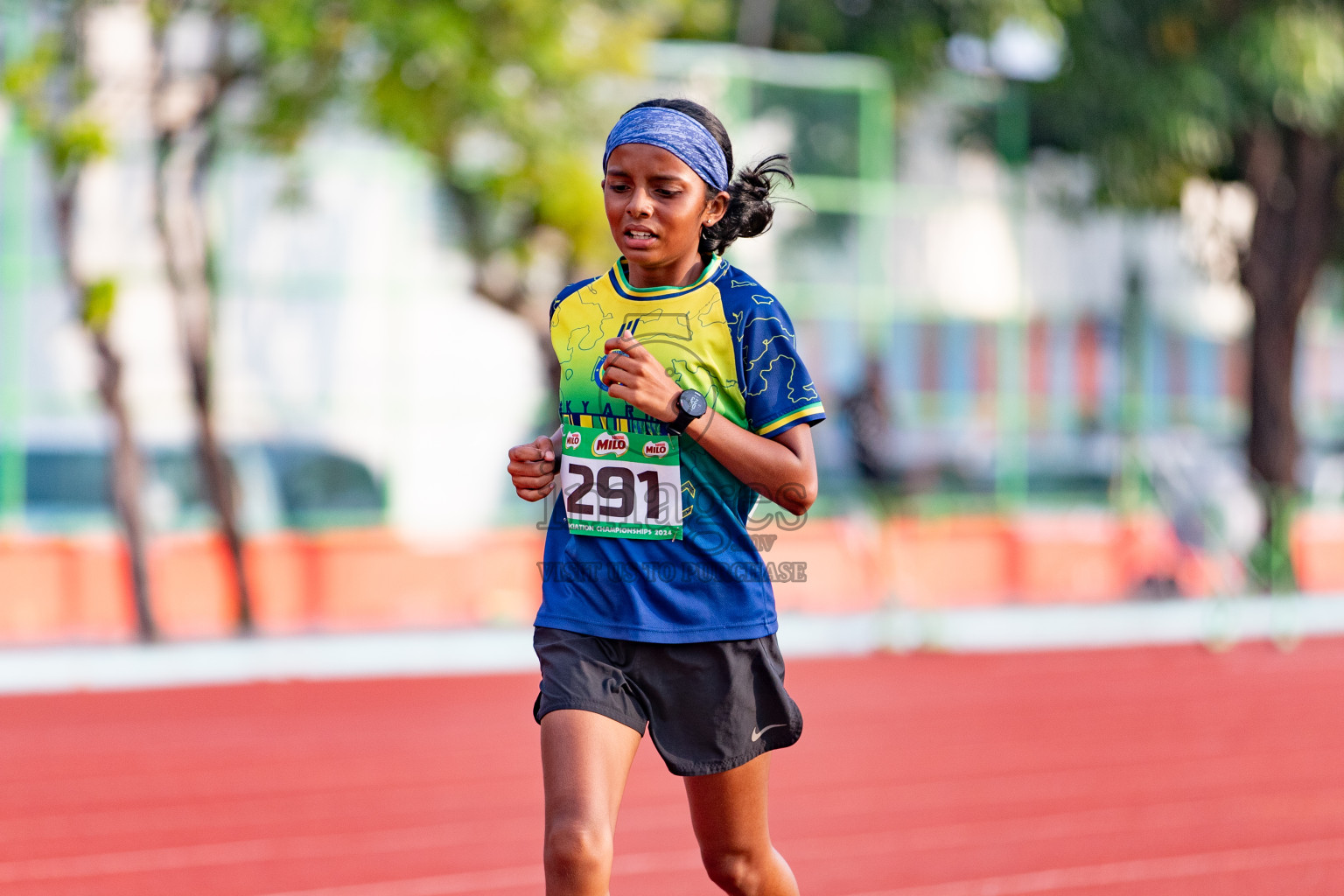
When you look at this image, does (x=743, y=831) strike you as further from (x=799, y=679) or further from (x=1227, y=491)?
(x=1227, y=491)

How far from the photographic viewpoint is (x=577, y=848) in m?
3.28

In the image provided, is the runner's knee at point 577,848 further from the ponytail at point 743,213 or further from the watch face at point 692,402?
the ponytail at point 743,213

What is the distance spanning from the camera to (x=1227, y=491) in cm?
1714

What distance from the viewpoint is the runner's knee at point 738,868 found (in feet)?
11.7

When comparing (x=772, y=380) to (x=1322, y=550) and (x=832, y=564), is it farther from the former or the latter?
(x=1322, y=550)

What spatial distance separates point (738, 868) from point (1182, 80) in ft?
50.2

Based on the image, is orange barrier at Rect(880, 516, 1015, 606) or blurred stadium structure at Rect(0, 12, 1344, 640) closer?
blurred stadium structure at Rect(0, 12, 1344, 640)

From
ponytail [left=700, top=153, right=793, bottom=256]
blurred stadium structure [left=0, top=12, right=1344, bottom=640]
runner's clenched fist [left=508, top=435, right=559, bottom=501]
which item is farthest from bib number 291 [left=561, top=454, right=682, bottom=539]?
blurred stadium structure [left=0, top=12, right=1344, bottom=640]

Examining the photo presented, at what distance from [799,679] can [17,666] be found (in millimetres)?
5033

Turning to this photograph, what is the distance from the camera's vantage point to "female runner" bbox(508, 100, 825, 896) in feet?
11.3

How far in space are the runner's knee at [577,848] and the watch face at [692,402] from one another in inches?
29.6

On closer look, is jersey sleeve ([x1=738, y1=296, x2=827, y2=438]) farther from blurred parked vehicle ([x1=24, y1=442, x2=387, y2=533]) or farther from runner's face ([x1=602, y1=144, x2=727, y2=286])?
blurred parked vehicle ([x1=24, y1=442, x2=387, y2=533])

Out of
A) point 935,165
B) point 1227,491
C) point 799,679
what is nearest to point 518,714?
point 799,679

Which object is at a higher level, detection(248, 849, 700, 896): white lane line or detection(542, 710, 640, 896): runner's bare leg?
detection(542, 710, 640, 896): runner's bare leg
